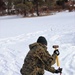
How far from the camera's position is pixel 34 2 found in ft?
132

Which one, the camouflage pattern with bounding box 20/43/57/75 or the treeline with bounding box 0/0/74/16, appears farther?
the treeline with bounding box 0/0/74/16

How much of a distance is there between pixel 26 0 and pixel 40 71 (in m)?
36.3

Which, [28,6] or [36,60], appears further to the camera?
[28,6]

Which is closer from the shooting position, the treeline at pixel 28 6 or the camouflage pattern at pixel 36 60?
the camouflage pattern at pixel 36 60

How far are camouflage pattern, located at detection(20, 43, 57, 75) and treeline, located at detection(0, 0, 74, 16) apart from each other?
31981 millimetres

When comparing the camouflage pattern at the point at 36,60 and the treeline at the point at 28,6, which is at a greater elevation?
the camouflage pattern at the point at 36,60

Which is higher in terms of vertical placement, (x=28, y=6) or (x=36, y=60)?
(x=36, y=60)

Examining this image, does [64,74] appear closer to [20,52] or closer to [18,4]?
[20,52]

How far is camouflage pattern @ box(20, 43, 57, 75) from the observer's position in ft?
14.0

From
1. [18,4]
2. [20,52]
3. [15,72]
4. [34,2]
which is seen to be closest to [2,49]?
[20,52]

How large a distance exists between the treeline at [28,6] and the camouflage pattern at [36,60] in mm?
31981

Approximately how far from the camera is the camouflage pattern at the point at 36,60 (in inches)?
168

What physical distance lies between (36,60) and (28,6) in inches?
1301

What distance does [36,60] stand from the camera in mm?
4301
